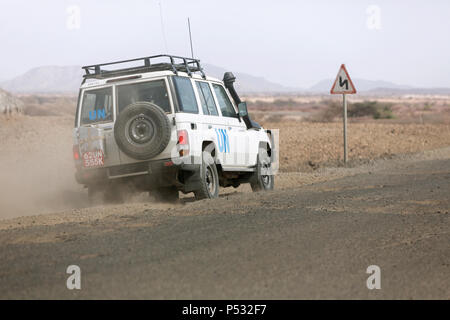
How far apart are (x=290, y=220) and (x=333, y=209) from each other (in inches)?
46.8

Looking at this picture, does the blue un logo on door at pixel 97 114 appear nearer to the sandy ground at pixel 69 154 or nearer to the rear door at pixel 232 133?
the sandy ground at pixel 69 154

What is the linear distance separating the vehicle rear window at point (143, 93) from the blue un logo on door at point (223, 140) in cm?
138

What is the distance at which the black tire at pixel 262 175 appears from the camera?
527 inches

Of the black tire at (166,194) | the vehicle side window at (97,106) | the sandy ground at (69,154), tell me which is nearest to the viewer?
the vehicle side window at (97,106)

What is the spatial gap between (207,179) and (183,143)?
1104 mm

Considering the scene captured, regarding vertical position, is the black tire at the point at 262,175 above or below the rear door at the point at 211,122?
below

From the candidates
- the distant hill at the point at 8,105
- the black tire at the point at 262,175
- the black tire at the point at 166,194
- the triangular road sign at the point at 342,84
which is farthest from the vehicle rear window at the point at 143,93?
the distant hill at the point at 8,105

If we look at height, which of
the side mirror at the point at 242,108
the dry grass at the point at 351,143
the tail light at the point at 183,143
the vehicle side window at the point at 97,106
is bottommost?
the dry grass at the point at 351,143

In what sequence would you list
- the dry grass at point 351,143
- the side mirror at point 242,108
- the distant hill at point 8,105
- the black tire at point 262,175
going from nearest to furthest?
the side mirror at point 242,108
the black tire at point 262,175
the dry grass at point 351,143
the distant hill at point 8,105

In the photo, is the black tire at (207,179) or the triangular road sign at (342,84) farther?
the triangular road sign at (342,84)

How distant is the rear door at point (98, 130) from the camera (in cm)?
1065

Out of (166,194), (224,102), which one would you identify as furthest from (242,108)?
(166,194)

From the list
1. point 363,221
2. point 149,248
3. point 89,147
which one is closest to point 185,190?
point 89,147
